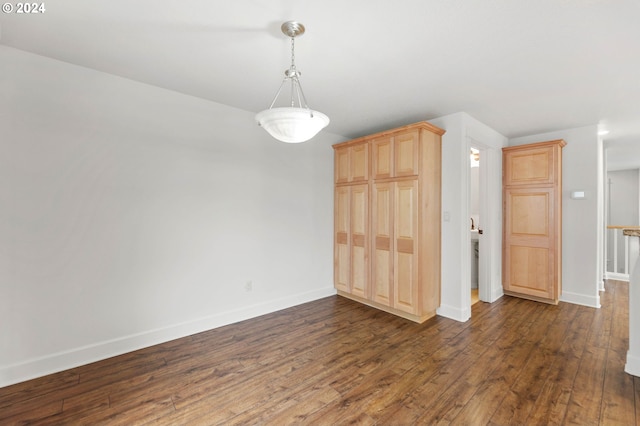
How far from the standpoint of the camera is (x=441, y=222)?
138 inches

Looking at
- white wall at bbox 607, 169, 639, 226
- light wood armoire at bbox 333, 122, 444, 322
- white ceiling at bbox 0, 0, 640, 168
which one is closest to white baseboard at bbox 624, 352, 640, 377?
light wood armoire at bbox 333, 122, 444, 322

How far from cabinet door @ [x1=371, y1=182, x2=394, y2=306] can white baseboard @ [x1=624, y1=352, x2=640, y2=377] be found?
80.2 inches

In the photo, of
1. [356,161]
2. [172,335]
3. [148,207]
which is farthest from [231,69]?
[172,335]

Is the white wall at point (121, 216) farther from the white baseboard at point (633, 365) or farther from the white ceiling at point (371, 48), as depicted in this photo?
the white baseboard at point (633, 365)

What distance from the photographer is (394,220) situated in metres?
3.51

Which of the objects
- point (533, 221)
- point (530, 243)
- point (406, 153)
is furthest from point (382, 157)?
point (530, 243)

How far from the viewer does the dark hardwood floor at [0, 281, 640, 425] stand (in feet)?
5.98

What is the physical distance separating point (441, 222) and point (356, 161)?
1.41 metres

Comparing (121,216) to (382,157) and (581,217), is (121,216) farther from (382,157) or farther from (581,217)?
(581,217)

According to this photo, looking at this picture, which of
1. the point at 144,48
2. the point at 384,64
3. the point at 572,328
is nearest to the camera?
the point at 144,48

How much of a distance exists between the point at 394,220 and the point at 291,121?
2.20 m

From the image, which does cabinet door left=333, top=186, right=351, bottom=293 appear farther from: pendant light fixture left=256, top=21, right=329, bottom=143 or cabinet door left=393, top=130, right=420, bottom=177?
pendant light fixture left=256, top=21, right=329, bottom=143

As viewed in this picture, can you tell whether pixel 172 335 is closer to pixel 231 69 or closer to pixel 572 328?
pixel 231 69

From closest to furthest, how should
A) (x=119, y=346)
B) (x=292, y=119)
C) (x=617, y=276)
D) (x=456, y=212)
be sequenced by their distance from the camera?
1. (x=292, y=119)
2. (x=119, y=346)
3. (x=456, y=212)
4. (x=617, y=276)
